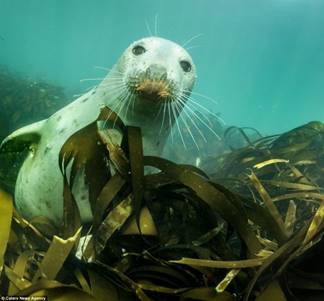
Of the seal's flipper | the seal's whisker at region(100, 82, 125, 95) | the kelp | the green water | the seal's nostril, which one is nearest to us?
the kelp

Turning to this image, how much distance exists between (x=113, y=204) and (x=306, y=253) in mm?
828

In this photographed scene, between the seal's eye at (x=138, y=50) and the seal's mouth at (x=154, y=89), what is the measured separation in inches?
19.5

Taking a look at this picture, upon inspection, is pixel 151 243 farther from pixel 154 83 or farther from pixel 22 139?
pixel 22 139

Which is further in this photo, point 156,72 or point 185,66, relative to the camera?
point 185,66

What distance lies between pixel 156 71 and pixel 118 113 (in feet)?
1.72

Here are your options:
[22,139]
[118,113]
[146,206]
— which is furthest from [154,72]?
[22,139]

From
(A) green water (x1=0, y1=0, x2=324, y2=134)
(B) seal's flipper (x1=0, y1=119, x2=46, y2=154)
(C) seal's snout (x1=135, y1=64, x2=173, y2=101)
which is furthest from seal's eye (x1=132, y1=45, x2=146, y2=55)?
(A) green water (x1=0, y1=0, x2=324, y2=134)

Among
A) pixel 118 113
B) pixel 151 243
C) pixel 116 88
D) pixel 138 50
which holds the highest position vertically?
pixel 138 50

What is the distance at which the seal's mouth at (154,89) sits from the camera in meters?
2.24

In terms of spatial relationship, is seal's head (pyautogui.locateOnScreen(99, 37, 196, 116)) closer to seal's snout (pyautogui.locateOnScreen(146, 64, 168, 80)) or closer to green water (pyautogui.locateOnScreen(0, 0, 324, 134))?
seal's snout (pyautogui.locateOnScreen(146, 64, 168, 80))

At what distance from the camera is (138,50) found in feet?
8.90

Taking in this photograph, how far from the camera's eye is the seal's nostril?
2234 millimetres

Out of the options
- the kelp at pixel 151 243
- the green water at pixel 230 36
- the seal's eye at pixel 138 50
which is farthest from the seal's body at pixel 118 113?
the green water at pixel 230 36

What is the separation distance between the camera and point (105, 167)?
1853 mm
